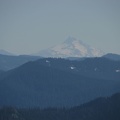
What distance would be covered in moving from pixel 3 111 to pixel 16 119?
967 cm

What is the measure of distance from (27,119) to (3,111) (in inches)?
457

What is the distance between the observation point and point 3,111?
199125 millimetres

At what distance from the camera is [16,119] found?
192m

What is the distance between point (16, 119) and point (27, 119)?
257 inches

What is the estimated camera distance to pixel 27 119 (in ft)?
647
